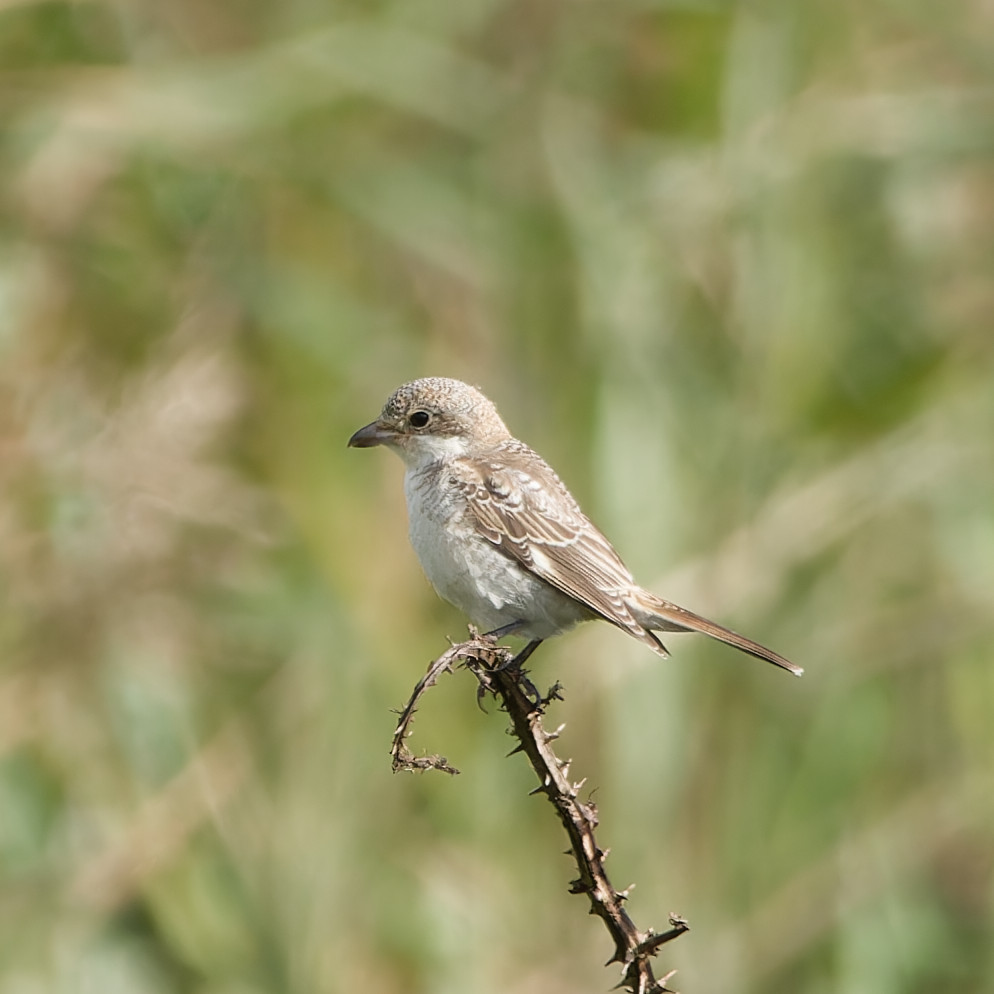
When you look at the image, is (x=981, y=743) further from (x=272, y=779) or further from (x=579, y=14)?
(x=579, y=14)

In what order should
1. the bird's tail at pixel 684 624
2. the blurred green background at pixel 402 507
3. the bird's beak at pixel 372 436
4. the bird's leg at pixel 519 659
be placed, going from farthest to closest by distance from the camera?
1. the blurred green background at pixel 402 507
2. the bird's beak at pixel 372 436
3. the bird's tail at pixel 684 624
4. the bird's leg at pixel 519 659

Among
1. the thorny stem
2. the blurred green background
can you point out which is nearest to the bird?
the blurred green background

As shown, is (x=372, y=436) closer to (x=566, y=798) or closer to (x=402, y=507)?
(x=402, y=507)

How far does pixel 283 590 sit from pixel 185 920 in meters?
0.91

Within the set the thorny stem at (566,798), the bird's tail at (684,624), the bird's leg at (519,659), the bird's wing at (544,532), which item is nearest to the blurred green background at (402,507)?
the bird's wing at (544,532)

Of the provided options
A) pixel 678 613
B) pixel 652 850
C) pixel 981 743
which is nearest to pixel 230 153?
pixel 678 613

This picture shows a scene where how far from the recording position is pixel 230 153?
171 inches

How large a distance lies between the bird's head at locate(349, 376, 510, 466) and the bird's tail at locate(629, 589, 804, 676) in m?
0.62

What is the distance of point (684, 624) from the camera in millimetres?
3508

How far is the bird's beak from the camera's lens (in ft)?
12.4

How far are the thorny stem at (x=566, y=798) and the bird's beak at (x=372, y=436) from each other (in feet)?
3.58

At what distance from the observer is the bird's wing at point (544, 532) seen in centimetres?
345

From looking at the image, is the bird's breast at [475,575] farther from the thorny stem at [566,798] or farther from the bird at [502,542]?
the thorny stem at [566,798]

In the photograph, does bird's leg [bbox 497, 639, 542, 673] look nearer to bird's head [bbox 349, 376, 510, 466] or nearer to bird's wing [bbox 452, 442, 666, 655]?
bird's wing [bbox 452, 442, 666, 655]
